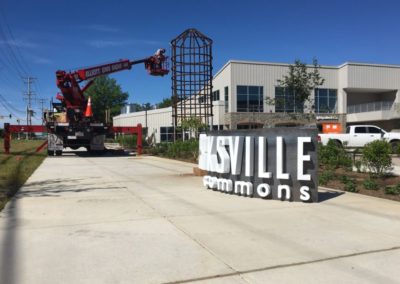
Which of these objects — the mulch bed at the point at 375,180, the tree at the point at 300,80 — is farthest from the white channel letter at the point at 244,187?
the tree at the point at 300,80

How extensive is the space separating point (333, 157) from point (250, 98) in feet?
84.5

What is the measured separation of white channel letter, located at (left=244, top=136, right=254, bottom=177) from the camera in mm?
9602

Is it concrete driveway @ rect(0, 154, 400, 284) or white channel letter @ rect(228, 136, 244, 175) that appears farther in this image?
white channel letter @ rect(228, 136, 244, 175)

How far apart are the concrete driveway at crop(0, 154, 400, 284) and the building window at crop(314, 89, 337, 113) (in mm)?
33357

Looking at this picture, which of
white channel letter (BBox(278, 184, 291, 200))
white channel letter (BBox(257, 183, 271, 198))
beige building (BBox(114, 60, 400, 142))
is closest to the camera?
white channel letter (BBox(278, 184, 291, 200))

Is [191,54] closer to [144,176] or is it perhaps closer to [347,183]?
[144,176]

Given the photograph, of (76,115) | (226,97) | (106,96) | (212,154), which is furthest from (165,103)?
(212,154)

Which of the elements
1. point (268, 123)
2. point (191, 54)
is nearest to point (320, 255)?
point (191, 54)

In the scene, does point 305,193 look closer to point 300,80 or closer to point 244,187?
point 244,187

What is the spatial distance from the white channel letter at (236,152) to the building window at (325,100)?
109ft

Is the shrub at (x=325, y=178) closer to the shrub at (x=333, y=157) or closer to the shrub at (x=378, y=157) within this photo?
the shrub at (x=378, y=157)

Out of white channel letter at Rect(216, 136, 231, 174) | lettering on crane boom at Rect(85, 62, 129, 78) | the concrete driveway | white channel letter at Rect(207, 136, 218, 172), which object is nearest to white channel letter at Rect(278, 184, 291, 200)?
the concrete driveway

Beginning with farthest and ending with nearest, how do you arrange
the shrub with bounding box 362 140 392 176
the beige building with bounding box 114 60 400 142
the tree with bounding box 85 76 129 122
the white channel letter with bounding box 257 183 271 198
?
the tree with bounding box 85 76 129 122
the beige building with bounding box 114 60 400 142
the shrub with bounding box 362 140 392 176
the white channel letter with bounding box 257 183 271 198

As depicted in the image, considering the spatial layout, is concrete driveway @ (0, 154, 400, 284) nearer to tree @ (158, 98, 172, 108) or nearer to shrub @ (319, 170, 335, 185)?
shrub @ (319, 170, 335, 185)
